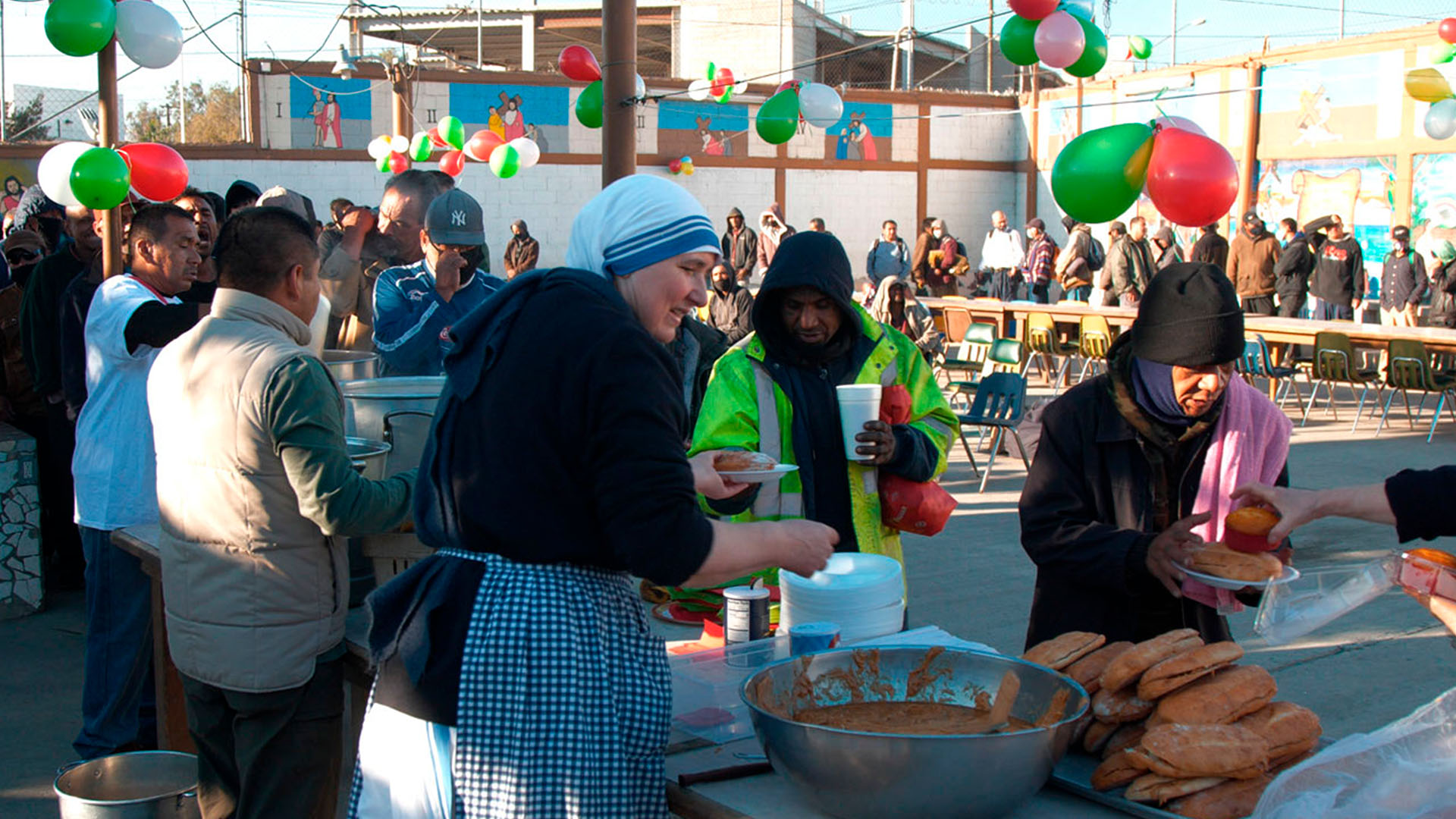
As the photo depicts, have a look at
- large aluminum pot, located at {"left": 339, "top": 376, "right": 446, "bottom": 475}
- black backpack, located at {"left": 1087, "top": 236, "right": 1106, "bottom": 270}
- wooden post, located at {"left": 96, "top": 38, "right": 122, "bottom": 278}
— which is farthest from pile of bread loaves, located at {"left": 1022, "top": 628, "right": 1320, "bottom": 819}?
black backpack, located at {"left": 1087, "top": 236, "right": 1106, "bottom": 270}

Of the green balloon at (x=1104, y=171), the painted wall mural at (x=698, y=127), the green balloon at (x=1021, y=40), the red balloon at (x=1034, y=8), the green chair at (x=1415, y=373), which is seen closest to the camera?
the green balloon at (x=1104, y=171)

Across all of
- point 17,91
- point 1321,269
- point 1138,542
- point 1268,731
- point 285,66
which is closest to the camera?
point 1268,731

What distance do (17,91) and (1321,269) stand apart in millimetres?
26652

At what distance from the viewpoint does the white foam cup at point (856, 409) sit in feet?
10.6

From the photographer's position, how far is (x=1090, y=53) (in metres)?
7.91

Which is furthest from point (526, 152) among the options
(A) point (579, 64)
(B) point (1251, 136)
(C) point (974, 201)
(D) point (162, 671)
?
(C) point (974, 201)

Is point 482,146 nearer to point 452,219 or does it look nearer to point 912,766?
point 452,219

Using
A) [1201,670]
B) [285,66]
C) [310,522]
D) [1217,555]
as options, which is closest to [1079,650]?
[1201,670]

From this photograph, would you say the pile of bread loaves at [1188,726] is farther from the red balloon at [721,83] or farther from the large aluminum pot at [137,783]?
the red balloon at [721,83]

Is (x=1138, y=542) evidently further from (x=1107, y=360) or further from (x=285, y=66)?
(x=285, y=66)

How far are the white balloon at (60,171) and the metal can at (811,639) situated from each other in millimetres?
4215

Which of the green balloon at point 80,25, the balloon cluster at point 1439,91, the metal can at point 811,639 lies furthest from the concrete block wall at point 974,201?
the metal can at point 811,639

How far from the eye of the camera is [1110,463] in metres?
2.91

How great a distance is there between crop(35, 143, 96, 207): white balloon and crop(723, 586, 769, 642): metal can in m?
3.95
